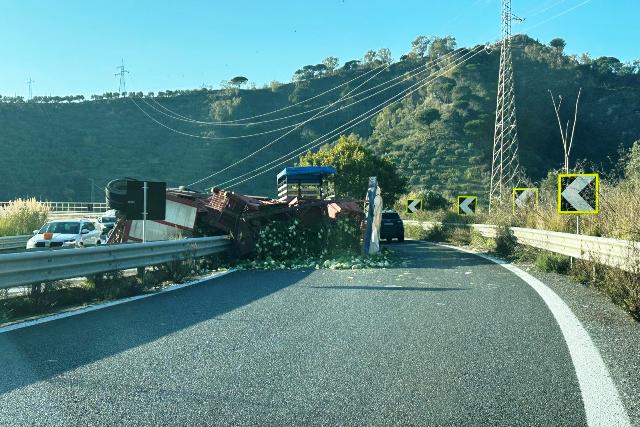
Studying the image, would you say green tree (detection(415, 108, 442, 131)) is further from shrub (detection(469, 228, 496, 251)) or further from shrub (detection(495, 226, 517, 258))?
shrub (detection(495, 226, 517, 258))

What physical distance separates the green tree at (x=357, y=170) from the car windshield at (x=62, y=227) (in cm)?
2075

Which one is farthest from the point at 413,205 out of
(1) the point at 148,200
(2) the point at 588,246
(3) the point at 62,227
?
(2) the point at 588,246

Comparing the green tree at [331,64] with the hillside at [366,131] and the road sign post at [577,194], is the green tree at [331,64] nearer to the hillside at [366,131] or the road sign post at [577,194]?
the hillside at [366,131]

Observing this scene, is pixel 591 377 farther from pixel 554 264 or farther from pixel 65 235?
pixel 65 235

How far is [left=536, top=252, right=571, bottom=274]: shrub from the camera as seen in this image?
45.1 ft

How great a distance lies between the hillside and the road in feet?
187

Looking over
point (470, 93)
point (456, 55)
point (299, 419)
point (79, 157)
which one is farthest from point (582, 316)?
point (456, 55)

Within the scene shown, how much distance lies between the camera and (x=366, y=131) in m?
93.1

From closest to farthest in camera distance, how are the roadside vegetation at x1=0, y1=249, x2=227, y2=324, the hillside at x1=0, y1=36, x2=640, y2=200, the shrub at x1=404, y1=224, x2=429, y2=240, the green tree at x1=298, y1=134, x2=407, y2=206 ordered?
the roadside vegetation at x1=0, y1=249, x2=227, y2=324
the shrub at x1=404, y1=224, x2=429, y2=240
the green tree at x1=298, y1=134, x2=407, y2=206
the hillside at x1=0, y1=36, x2=640, y2=200

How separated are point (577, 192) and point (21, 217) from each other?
2712 cm

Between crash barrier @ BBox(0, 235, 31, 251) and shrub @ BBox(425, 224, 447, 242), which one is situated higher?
shrub @ BBox(425, 224, 447, 242)

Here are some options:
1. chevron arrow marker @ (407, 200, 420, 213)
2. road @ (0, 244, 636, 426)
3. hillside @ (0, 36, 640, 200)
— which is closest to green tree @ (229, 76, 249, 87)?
hillside @ (0, 36, 640, 200)

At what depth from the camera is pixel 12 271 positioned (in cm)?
841

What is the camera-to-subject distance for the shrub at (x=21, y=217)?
30.1 meters
